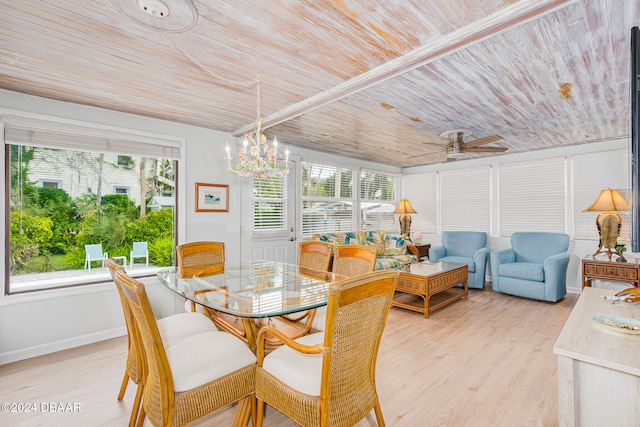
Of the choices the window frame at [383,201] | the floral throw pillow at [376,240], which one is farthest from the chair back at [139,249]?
the window frame at [383,201]

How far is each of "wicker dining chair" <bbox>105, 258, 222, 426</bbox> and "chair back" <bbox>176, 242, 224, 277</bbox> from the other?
0.68 m

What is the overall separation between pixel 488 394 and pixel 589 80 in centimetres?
268

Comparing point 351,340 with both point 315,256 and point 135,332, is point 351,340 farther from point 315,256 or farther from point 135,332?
point 315,256

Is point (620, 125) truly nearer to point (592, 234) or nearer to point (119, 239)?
point (592, 234)

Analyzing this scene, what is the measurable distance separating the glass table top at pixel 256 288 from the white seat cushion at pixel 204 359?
0.64ft

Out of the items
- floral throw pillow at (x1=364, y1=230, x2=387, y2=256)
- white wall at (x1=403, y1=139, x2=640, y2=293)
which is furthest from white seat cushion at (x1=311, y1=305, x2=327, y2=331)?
white wall at (x1=403, y1=139, x2=640, y2=293)

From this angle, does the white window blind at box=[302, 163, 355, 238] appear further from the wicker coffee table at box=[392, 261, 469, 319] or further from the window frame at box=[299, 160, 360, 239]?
the wicker coffee table at box=[392, 261, 469, 319]

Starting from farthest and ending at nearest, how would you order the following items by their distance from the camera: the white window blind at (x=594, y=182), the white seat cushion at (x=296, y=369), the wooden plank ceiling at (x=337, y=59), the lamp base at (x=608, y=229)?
the white window blind at (x=594, y=182) < the lamp base at (x=608, y=229) < the wooden plank ceiling at (x=337, y=59) < the white seat cushion at (x=296, y=369)

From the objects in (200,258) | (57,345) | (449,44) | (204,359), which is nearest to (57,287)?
(57,345)

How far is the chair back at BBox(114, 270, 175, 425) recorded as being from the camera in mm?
1267

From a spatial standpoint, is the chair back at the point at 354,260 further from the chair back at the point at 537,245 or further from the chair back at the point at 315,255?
the chair back at the point at 537,245

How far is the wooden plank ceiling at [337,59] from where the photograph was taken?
5.30ft

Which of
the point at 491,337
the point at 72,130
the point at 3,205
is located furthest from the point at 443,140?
the point at 3,205

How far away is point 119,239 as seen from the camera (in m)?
3.98
